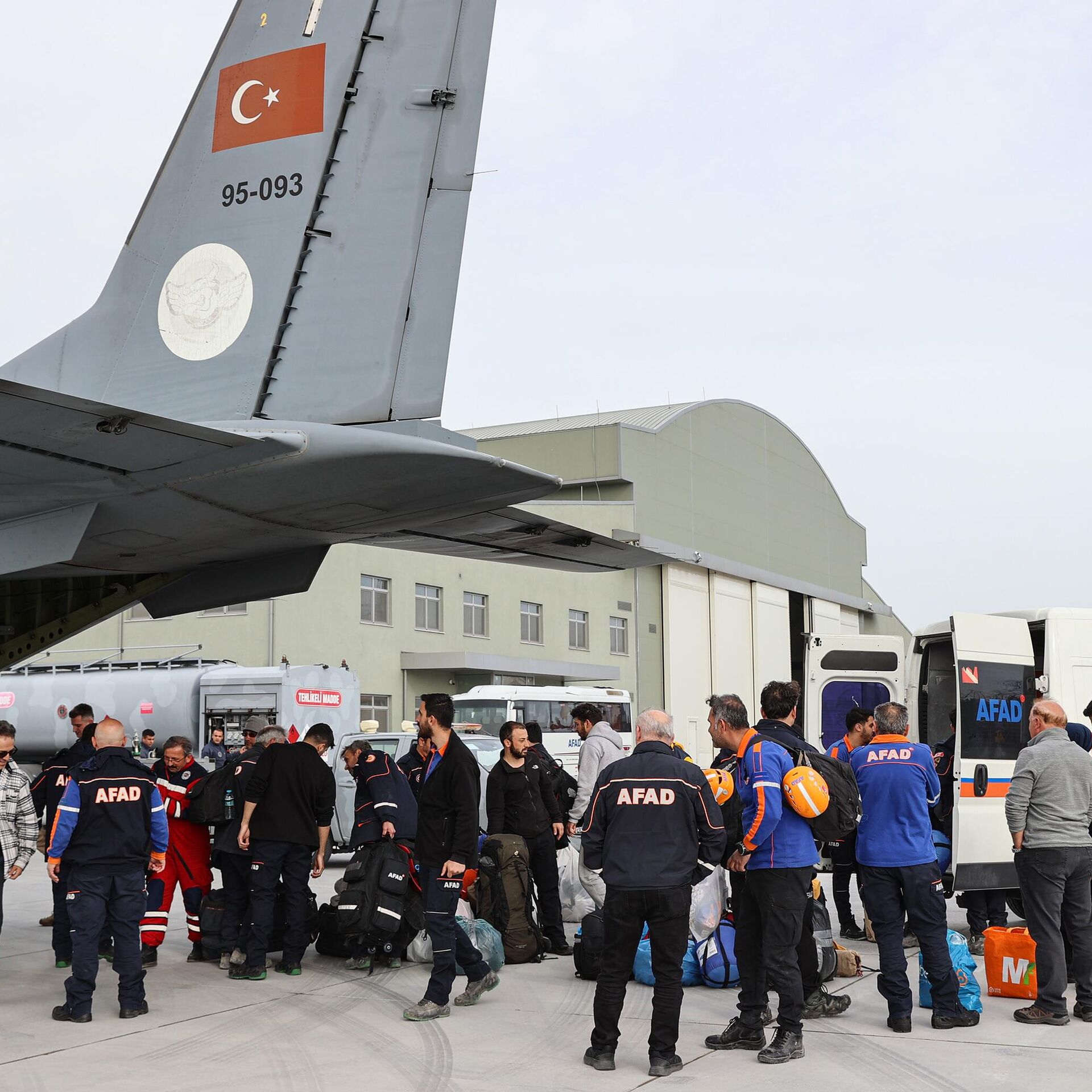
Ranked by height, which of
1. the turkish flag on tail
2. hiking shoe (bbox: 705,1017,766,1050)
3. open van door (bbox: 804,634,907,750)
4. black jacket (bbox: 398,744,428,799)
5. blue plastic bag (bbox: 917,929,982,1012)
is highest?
the turkish flag on tail

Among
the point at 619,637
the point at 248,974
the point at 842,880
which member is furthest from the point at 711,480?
the point at 248,974

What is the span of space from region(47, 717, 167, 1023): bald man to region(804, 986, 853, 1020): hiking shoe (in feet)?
12.9

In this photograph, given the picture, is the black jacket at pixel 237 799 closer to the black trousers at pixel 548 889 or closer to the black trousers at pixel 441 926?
the black trousers at pixel 441 926

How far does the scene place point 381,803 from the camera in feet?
27.5

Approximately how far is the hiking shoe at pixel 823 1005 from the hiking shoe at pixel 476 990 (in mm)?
1935

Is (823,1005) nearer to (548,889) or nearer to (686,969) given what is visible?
(686,969)

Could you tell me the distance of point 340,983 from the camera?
7895 millimetres

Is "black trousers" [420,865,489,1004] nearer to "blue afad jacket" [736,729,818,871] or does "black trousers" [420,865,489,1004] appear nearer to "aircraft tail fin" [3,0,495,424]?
"blue afad jacket" [736,729,818,871]

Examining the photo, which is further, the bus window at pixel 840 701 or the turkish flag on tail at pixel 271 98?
the bus window at pixel 840 701

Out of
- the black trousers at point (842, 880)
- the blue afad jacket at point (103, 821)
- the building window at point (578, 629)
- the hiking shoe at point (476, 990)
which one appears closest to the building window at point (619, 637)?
the building window at point (578, 629)

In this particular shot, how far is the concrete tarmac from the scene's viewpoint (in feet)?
18.3

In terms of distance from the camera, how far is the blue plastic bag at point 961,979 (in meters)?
Result: 6.71

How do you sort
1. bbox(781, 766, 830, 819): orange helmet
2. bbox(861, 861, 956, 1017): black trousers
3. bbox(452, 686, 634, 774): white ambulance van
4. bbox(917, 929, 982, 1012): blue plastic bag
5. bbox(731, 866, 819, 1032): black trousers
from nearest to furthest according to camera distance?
bbox(731, 866, 819, 1032): black trousers < bbox(781, 766, 830, 819): orange helmet < bbox(861, 861, 956, 1017): black trousers < bbox(917, 929, 982, 1012): blue plastic bag < bbox(452, 686, 634, 774): white ambulance van

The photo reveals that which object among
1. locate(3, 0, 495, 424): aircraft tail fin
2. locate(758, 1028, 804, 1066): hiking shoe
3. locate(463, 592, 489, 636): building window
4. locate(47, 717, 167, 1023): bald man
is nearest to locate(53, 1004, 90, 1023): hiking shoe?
locate(47, 717, 167, 1023): bald man
